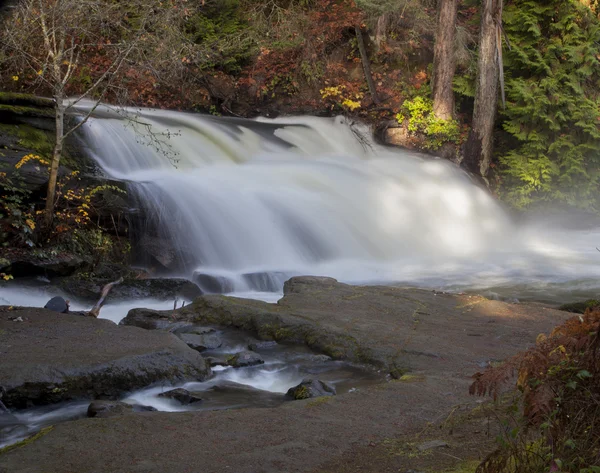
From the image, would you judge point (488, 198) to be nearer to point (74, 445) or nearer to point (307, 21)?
point (307, 21)

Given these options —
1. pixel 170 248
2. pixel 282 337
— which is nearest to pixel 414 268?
pixel 170 248

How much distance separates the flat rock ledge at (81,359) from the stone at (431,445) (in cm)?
260

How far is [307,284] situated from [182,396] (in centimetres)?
374

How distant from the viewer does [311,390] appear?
16.9ft

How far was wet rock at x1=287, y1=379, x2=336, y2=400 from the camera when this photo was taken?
5.15 meters

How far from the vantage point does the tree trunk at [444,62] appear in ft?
56.5

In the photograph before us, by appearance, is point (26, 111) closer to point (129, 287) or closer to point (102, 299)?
point (129, 287)

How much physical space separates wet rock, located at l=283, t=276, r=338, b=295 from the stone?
4848 mm

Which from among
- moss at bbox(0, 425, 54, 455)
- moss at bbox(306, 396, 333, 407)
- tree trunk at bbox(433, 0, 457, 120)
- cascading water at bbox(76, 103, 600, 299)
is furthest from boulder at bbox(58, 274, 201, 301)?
tree trunk at bbox(433, 0, 457, 120)

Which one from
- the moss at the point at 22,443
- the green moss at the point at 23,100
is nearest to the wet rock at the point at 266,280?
the green moss at the point at 23,100

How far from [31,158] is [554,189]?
40.8 feet

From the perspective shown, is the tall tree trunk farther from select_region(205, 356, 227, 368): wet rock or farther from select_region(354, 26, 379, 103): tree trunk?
select_region(205, 356, 227, 368): wet rock

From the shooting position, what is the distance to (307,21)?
19.6m

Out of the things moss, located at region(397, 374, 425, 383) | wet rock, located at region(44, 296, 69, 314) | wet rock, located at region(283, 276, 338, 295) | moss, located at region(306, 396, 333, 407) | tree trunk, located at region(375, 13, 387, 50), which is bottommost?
moss, located at region(306, 396, 333, 407)
